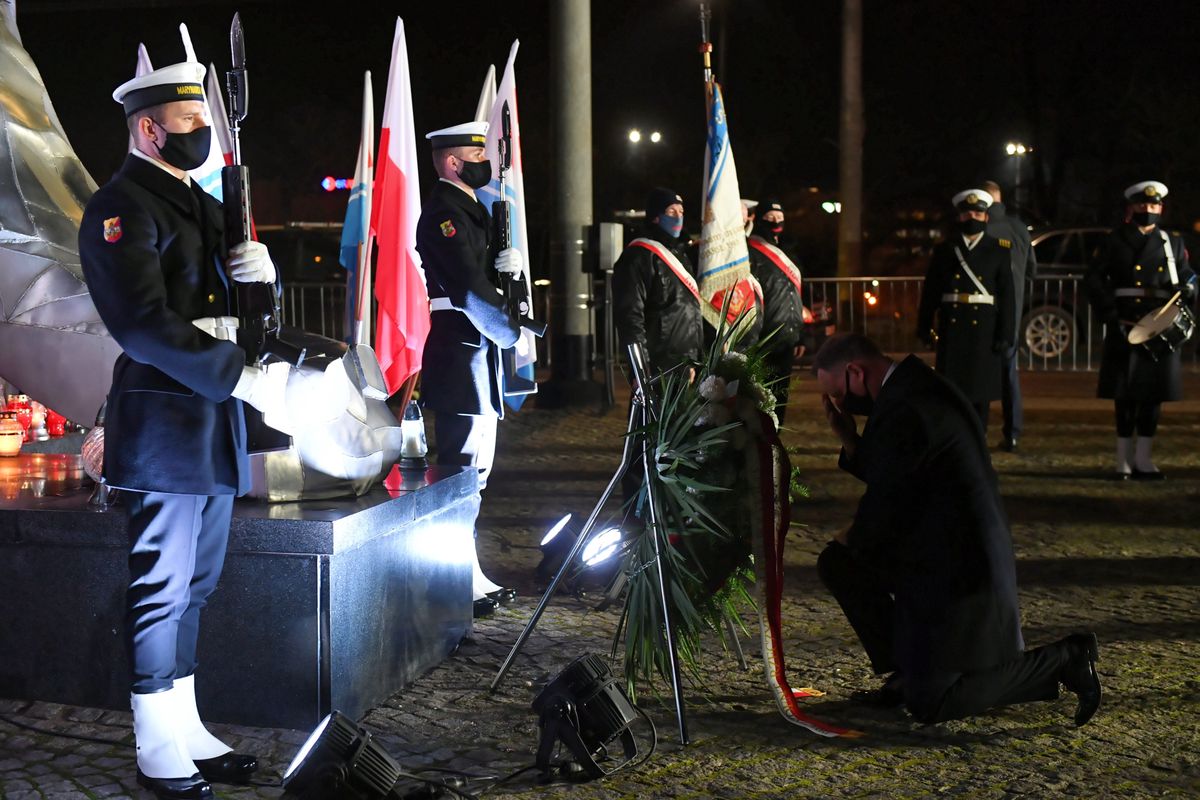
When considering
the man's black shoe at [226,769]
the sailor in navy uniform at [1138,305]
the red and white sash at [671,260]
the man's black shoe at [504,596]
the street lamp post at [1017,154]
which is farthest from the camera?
the street lamp post at [1017,154]

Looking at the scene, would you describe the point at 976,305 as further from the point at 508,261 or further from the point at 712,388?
the point at 712,388

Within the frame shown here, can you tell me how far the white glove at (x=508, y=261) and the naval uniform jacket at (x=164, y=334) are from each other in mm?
2107

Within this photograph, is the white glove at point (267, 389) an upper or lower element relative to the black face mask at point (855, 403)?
upper

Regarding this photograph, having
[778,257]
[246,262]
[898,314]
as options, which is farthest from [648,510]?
[898,314]

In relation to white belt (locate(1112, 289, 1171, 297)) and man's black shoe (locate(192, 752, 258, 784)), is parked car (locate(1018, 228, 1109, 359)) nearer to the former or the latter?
white belt (locate(1112, 289, 1171, 297))

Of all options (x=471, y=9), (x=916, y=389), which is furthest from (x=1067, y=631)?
(x=471, y=9)

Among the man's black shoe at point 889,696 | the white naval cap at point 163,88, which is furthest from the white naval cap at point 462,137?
the man's black shoe at point 889,696

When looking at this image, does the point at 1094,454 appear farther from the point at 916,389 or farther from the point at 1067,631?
the point at 916,389

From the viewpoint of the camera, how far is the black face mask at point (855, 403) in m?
5.11

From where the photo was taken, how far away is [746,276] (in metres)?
9.35

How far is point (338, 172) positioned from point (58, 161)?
97.9ft

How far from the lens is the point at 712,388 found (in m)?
4.99

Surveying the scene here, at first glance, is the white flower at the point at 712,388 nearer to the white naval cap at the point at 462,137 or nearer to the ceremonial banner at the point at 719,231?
the white naval cap at the point at 462,137

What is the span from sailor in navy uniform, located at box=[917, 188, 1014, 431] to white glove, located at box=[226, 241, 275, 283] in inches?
270
